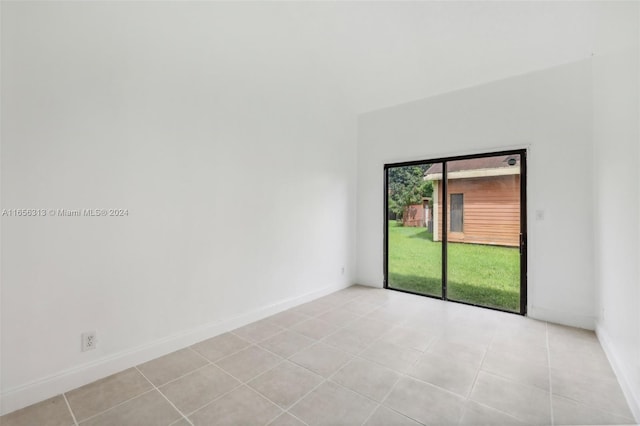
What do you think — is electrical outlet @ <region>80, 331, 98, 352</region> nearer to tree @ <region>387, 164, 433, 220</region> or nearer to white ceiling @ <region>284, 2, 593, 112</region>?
white ceiling @ <region>284, 2, 593, 112</region>

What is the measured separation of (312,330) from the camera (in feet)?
10.1

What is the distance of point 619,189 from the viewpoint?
2180 mm

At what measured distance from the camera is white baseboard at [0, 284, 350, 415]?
184 cm

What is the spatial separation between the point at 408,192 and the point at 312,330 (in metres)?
2.61

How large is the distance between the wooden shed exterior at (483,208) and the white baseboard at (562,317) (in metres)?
0.81

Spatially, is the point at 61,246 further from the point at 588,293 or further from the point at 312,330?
the point at 588,293

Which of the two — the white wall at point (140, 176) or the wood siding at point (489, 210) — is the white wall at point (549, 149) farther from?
the white wall at point (140, 176)

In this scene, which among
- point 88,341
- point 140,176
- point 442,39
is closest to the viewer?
point 88,341

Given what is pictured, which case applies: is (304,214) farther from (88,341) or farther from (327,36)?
(88,341)

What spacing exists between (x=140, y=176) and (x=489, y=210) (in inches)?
160

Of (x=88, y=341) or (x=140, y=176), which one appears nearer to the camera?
(x=88, y=341)

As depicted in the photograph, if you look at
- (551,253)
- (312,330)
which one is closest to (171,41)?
(312,330)
